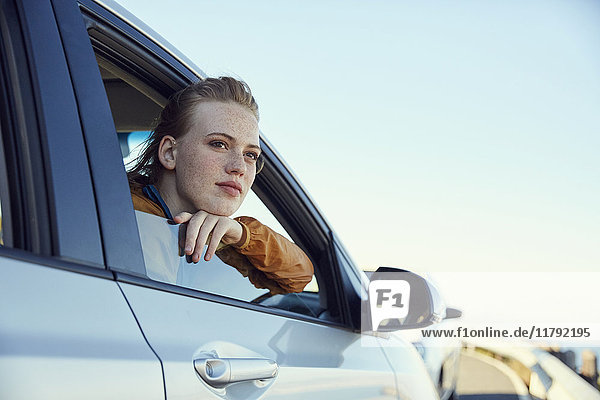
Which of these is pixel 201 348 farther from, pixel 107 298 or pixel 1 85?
pixel 1 85

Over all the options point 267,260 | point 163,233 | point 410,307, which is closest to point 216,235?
point 163,233

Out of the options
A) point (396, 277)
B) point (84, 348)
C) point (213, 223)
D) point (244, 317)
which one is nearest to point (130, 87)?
point (213, 223)

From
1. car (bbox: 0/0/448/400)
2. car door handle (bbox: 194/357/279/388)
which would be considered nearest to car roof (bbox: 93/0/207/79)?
car (bbox: 0/0/448/400)

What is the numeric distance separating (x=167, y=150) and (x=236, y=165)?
0.65 ft

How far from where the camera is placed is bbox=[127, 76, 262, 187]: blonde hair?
1717 millimetres

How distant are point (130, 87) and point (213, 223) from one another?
0.56 m

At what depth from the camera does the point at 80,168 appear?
3.59 ft

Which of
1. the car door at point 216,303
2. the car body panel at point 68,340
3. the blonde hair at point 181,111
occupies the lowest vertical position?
the car body panel at point 68,340

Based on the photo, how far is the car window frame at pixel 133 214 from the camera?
1152 millimetres

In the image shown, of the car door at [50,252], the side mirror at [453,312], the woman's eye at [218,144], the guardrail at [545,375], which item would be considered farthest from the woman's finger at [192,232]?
the guardrail at [545,375]

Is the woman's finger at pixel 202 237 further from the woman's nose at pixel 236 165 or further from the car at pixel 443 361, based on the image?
the car at pixel 443 361

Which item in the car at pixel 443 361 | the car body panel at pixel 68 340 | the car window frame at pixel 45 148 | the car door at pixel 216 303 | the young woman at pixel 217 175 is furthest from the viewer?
the car at pixel 443 361

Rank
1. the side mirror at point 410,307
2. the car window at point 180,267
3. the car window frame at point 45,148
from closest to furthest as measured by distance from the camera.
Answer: the car window frame at point 45,148
the car window at point 180,267
the side mirror at point 410,307

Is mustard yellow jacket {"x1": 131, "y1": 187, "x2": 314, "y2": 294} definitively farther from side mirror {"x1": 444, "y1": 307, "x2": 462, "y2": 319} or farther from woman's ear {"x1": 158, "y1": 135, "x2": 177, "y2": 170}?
side mirror {"x1": 444, "y1": 307, "x2": 462, "y2": 319}
